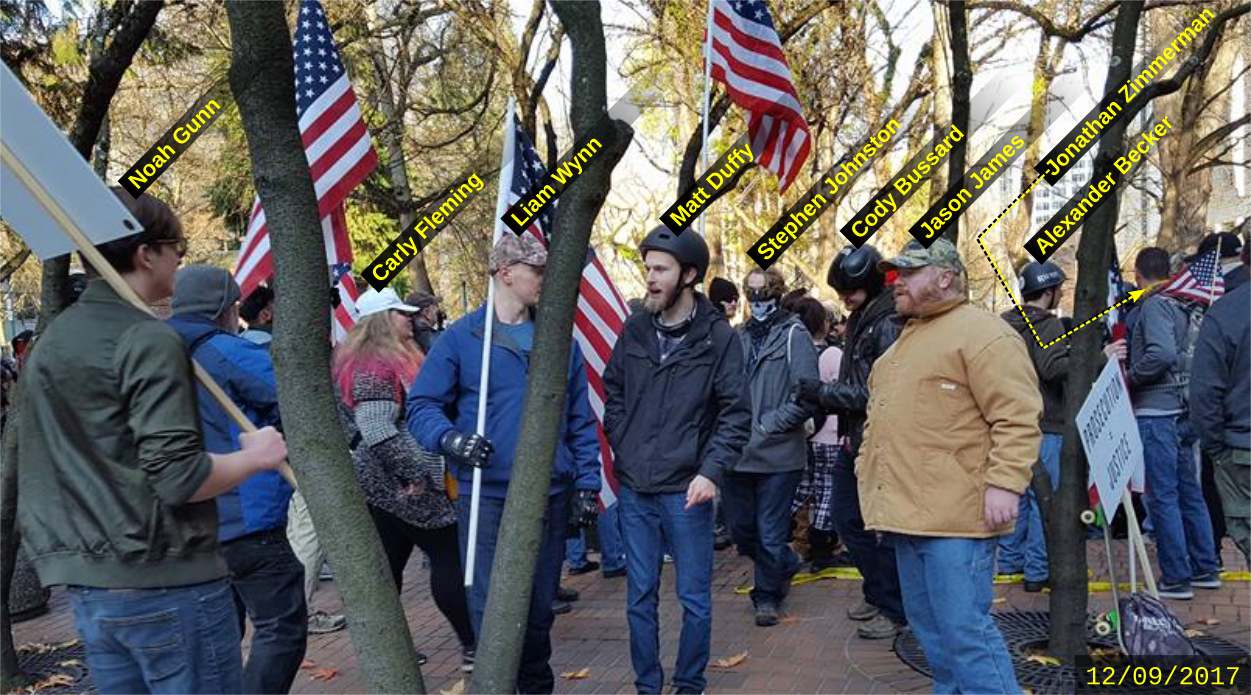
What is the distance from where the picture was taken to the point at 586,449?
465 centimetres

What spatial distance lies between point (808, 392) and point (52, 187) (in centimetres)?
390

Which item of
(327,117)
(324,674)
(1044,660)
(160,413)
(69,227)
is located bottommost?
(1044,660)

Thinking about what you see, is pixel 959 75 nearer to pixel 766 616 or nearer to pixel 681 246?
pixel 681 246

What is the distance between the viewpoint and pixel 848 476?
229 inches

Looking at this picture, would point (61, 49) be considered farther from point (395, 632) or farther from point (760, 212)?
point (760, 212)

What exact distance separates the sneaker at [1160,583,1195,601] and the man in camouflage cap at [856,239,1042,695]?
2.84 meters

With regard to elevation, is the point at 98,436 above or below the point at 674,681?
above

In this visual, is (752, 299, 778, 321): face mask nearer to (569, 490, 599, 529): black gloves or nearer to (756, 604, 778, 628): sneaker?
(756, 604, 778, 628): sneaker

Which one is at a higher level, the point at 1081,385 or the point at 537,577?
the point at 1081,385

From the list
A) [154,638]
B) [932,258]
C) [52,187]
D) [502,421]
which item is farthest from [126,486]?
[932,258]

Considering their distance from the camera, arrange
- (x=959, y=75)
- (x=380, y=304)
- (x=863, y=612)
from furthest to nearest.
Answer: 1. (x=863, y=612)
2. (x=959, y=75)
3. (x=380, y=304)

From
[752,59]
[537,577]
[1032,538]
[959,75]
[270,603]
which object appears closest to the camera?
[270,603]

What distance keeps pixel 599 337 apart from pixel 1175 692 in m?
3.36

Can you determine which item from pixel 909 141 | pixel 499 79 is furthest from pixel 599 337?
pixel 909 141
